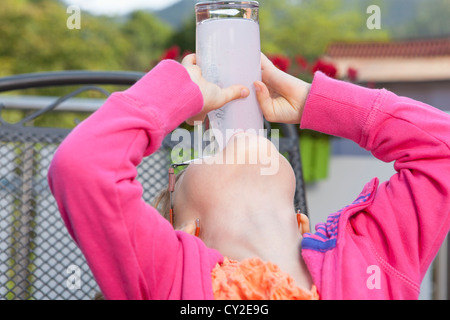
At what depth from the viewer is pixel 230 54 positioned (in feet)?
2.46

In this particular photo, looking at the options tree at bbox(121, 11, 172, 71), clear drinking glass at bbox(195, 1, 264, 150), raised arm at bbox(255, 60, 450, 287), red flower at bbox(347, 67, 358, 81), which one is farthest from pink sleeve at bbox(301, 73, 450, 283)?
tree at bbox(121, 11, 172, 71)

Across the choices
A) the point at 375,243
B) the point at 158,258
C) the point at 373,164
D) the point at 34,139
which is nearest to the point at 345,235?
the point at 375,243

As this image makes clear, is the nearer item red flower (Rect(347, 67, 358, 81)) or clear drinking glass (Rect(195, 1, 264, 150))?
clear drinking glass (Rect(195, 1, 264, 150))

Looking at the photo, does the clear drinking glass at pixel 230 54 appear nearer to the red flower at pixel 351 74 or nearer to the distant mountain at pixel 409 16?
the red flower at pixel 351 74

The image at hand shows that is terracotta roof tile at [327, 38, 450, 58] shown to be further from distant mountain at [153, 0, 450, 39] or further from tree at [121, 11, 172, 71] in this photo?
distant mountain at [153, 0, 450, 39]

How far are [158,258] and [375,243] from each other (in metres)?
0.32

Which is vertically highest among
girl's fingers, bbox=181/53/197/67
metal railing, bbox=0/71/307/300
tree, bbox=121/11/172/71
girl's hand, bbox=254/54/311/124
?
girl's fingers, bbox=181/53/197/67

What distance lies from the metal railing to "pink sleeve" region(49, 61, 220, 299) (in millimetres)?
395

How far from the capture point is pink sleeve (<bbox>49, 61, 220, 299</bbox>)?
0.65 meters

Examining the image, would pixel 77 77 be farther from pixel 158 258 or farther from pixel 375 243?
pixel 375 243

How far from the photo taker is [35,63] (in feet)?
47.8

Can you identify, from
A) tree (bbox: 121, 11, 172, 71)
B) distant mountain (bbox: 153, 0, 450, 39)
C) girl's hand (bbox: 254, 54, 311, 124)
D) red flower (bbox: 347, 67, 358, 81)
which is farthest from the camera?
distant mountain (bbox: 153, 0, 450, 39)

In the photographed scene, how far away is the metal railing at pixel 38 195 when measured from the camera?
108 centimetres

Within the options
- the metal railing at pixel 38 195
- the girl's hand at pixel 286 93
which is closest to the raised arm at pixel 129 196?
the girl's hand at pixel 286 93
